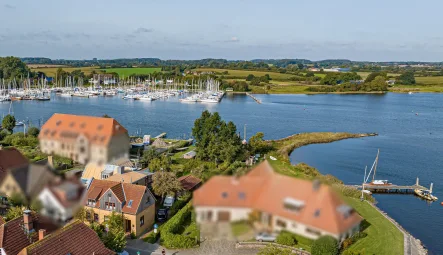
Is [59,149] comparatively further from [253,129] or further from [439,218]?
[253,129]

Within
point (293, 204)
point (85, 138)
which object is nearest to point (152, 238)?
point (85, 138)

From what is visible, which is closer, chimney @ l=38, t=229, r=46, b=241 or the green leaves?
chimney @ l=38, t=229, r=46, b=241

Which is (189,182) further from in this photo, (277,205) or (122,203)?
(277,205)

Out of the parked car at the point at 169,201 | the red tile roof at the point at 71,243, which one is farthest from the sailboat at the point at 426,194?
the red tile roof at the point at 71,243

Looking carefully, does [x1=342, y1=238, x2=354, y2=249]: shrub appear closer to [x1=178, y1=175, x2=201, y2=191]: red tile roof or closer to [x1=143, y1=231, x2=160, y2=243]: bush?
[x1=143, y1=231, x2=160, y2=243]: bush

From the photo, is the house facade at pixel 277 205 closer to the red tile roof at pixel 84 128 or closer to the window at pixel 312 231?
the window at pixel 312 231

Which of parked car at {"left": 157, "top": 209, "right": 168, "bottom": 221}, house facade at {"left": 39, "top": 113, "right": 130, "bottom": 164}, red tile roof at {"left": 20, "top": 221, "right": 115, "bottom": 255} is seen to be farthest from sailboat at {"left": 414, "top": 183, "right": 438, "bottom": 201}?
house facade at {"left": 39, "top": 113, "right": 130, "bottom": 164}

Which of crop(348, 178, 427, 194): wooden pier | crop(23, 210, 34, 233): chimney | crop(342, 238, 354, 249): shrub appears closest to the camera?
crop(23, 210, 34, 233): chimney
